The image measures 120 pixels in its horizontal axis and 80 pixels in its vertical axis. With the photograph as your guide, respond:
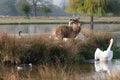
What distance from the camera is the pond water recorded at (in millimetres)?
8984

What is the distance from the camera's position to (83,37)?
16594 millimetres

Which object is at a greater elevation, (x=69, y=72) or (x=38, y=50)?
(x=69, y=72)

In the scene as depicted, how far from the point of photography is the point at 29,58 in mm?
14297

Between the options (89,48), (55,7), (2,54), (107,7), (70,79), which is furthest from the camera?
(55,7)

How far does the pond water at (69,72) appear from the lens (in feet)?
29.5

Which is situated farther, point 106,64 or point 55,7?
point 55,7

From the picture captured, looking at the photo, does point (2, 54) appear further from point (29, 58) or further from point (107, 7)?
point (107, 7)

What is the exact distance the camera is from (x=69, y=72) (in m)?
10.2

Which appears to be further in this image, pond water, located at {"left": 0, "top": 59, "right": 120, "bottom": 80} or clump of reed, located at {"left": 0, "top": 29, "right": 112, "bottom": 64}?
clump of reed, located at {"left": 0, "top": 29, "right": 112, "bottom": 64}

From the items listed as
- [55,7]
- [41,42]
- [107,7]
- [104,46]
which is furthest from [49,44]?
[55,7]

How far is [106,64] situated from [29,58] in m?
2.76

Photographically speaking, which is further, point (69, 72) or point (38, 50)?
point (38, 50)

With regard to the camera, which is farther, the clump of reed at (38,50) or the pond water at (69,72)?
the clump of reed at (38,50)

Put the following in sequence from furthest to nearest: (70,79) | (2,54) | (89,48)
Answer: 1. (89,48)
2. (2,54)
3. (70,79)
